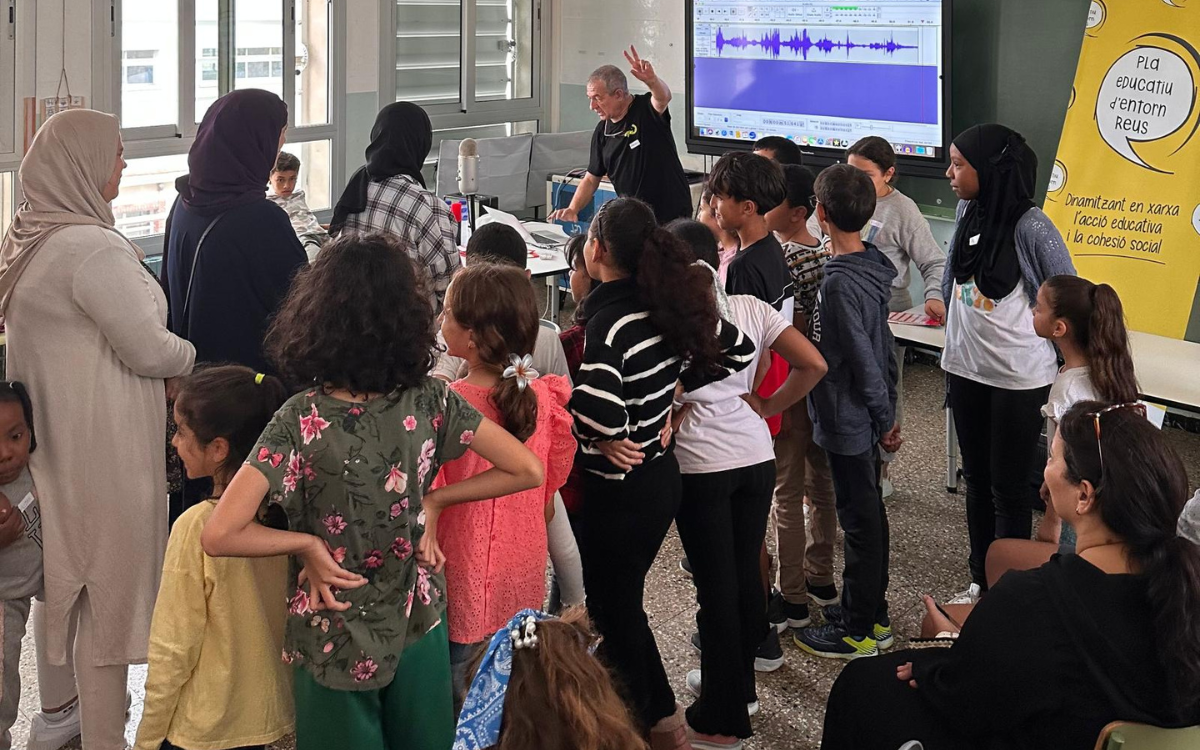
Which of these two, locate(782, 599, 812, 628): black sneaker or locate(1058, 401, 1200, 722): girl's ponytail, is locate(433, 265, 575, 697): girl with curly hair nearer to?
locate(1058, 401, 1200, 722): girl's ponytail

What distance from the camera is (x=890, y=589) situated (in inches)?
145

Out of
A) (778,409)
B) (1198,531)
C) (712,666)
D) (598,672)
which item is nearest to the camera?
(598,672)

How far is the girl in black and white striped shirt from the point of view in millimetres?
2299

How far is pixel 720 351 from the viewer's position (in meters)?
2.43

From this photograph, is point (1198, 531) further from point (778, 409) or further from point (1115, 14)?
point (1115, 14)

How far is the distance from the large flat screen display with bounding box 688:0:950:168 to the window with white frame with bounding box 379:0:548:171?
1496mm

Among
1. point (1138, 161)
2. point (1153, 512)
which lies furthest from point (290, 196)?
point (1153, 512)

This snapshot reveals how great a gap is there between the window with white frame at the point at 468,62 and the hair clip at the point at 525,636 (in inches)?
229

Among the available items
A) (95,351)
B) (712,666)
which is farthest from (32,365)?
(712,666)

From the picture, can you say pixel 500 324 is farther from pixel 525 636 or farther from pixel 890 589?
pixel 890 589

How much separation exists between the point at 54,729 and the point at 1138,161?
4525 millimetres

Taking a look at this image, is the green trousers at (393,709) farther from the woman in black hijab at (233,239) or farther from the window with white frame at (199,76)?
the window with white frame at (199,76)

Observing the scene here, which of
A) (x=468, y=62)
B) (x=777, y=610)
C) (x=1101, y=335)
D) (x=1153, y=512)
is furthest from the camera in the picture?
(x=468, y=62)

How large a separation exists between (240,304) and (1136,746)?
203 centimetres
